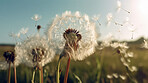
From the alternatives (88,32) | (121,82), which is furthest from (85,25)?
(121,82)

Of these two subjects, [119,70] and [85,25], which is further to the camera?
[119,70]

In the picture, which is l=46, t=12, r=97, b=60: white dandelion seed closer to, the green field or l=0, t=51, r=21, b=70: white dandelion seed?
the green field

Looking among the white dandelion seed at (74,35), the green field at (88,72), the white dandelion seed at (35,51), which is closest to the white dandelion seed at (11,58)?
the white dandelion seed at (35,51)

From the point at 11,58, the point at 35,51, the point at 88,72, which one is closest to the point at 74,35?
the point at 35,51

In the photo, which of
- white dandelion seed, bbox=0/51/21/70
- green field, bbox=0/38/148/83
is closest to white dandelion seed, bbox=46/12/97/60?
green field, bbox=0/38/148/83

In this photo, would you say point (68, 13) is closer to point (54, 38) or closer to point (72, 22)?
point (72, 22)

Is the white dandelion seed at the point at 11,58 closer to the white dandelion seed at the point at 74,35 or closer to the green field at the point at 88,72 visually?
the green field at the point at 88,72
